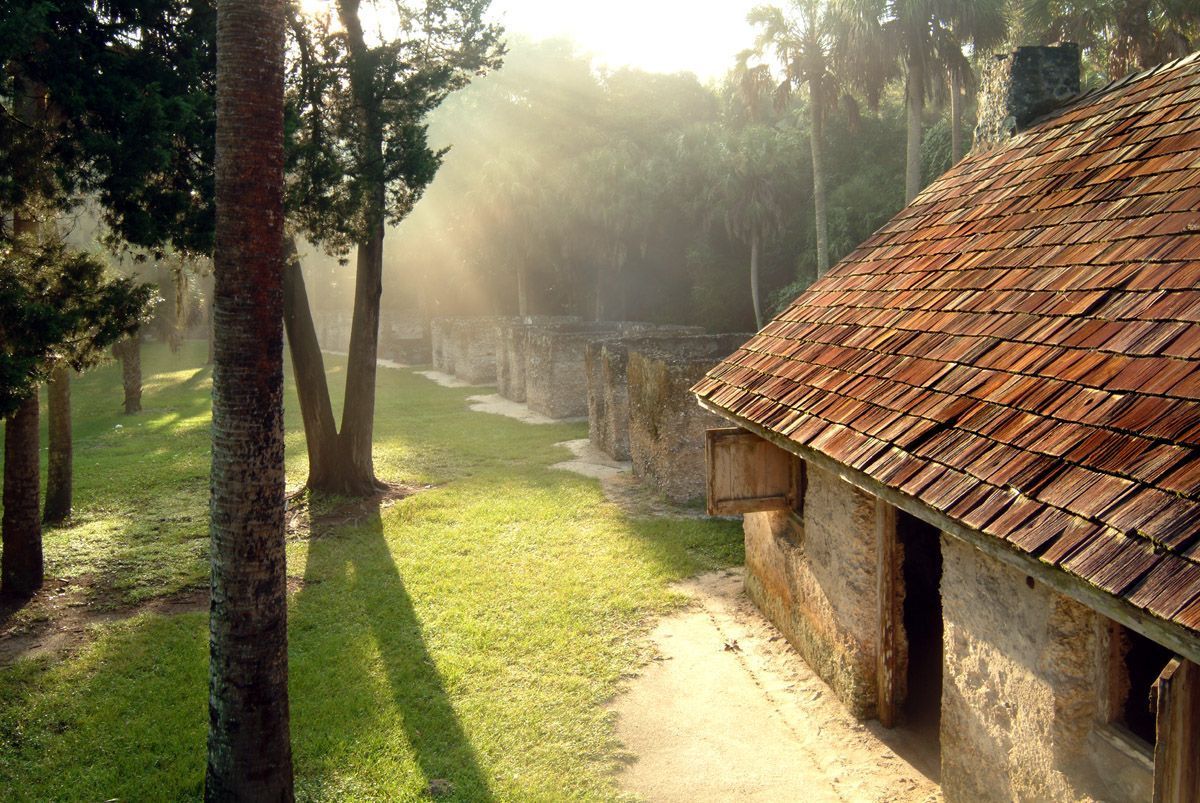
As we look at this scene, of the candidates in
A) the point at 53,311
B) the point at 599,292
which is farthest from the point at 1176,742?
the point at 599,292

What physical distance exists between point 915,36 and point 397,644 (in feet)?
66.0

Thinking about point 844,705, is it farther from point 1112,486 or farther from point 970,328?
point 1112,486

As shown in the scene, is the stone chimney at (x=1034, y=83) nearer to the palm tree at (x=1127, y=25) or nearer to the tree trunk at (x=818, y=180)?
the palm tree at (x=1127, y=25)

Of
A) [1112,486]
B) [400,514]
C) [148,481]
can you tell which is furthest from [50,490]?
[1112,486]

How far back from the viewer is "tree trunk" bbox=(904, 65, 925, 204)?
21.5 m

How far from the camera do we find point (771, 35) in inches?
960

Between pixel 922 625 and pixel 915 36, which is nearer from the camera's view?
pixel 922 625

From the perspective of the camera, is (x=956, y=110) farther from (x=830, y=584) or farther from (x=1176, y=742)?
(x=1176, y=742)

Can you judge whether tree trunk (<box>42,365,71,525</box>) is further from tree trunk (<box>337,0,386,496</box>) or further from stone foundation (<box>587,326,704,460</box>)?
stone foundation (<box>587,326,704,460</box>)

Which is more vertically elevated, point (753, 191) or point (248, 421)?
point (753, 191)

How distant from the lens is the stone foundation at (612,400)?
17625mm

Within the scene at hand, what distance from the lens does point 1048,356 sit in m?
4.87

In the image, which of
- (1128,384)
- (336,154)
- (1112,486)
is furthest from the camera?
(336,154)

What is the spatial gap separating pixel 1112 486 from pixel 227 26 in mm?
5528
